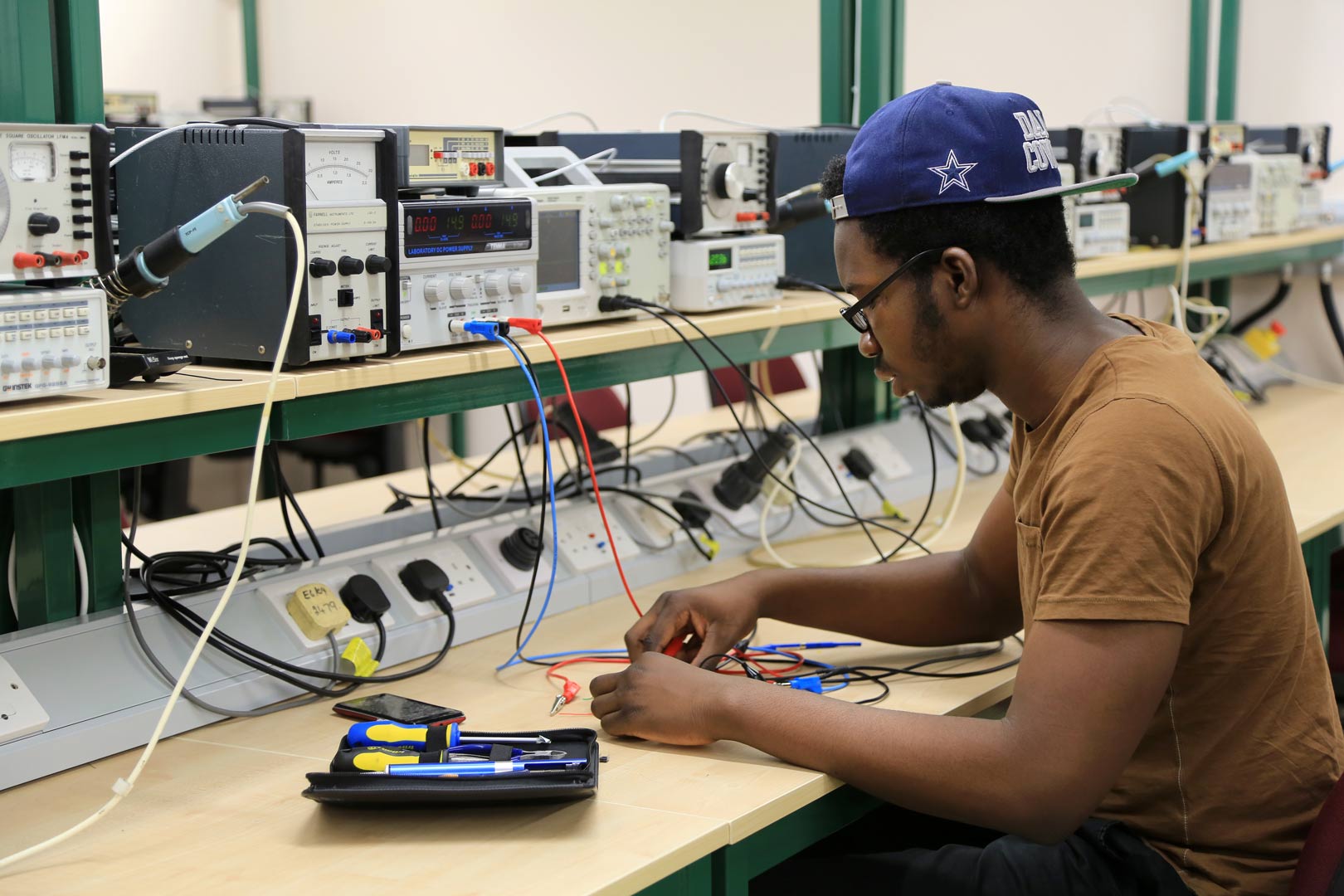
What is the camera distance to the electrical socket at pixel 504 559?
1962 mm

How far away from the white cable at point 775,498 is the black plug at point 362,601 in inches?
27.0

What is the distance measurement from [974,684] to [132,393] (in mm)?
997

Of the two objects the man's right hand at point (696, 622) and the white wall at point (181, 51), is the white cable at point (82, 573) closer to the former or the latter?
the man's right hand at point (696, 622)

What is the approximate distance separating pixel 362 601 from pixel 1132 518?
97 cm

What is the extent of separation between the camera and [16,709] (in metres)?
1.39

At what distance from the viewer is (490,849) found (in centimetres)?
122

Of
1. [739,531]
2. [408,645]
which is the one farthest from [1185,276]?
[408,645]

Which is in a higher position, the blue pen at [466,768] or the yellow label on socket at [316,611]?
the yellow label on socket at [316,611]

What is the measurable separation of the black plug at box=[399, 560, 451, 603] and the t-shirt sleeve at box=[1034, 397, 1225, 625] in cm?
87

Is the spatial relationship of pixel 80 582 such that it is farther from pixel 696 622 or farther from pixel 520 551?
pixel 696 622

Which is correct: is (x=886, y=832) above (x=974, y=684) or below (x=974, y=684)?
below

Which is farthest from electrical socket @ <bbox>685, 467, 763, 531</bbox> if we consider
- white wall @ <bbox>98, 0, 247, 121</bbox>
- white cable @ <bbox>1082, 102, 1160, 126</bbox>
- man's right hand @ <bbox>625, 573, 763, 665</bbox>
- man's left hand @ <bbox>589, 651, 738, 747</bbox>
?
white wall @ <bbox>98, 0, 247, 121</bbox>

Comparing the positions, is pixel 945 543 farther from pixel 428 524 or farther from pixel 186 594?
pixel 186 594

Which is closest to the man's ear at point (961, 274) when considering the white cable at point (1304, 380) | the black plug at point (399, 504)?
the black plug at point (399, 504)
